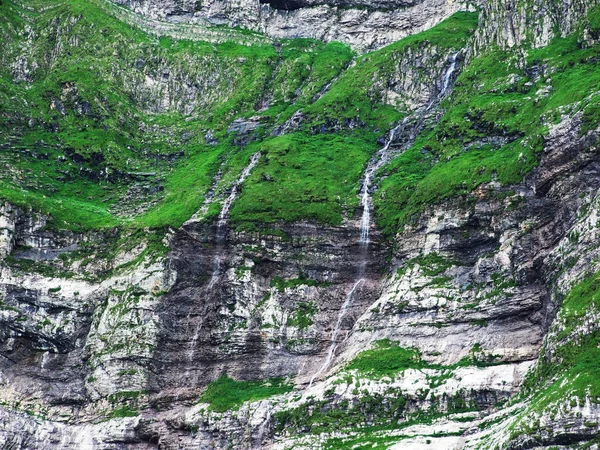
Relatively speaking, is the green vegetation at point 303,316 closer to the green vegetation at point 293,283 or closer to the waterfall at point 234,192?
the green vegetation at point 293,283

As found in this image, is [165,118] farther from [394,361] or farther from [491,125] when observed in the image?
[394,361]

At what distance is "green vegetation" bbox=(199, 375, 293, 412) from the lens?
88.2 metres

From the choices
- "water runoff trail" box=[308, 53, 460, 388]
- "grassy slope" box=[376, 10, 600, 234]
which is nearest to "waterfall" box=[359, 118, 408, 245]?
"water runoff trail" box=[308, 53, 460, 388]

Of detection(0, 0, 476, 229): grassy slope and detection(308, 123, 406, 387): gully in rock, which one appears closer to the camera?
detection(308, 123, 406, 387): gully in rock

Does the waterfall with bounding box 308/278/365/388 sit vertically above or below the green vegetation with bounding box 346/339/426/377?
above

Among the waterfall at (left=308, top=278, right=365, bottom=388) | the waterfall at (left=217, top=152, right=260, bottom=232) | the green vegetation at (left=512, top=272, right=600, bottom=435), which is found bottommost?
the green vegetation at (left=512, top=272, right=600, bottom=435)

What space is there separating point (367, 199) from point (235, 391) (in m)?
35.7

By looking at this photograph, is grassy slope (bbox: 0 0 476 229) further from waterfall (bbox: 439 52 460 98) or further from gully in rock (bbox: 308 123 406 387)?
waterfall (bbox: 439 52 460 98)

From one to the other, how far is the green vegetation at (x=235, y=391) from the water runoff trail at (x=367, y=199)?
14.2 feet

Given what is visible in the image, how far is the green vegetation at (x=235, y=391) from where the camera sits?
3472 inches

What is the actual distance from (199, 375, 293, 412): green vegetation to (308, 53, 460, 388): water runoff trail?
4322mm

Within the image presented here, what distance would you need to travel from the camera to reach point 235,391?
3570 inches

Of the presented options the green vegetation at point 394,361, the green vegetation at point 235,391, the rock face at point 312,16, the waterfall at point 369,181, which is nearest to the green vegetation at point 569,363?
the green vegetation at point 394,361

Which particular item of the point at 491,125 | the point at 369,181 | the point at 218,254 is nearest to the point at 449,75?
the point at 491,125
